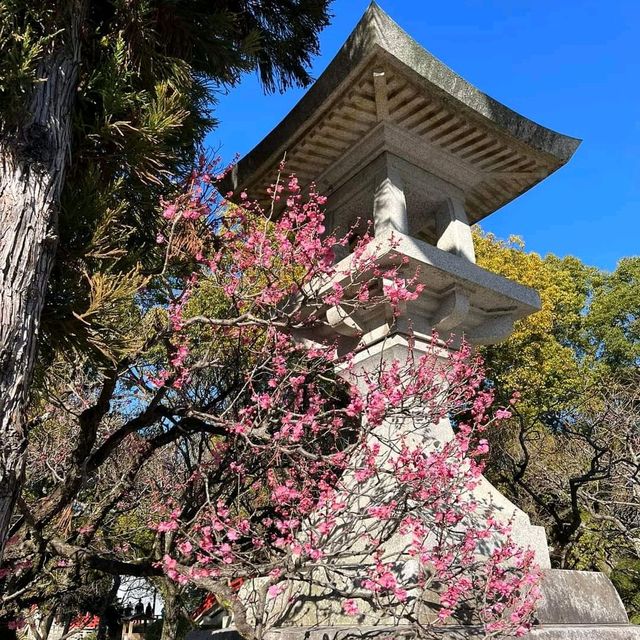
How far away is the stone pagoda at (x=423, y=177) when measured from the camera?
3568 mm

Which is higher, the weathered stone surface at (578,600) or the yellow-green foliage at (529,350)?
the yellow-green foliage at (529,350)

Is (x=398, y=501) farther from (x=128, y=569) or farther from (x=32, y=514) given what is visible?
(x=32, y=514)

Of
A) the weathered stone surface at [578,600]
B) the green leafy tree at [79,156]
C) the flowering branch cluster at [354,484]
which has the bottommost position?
the weathered stone surface at [578,600]

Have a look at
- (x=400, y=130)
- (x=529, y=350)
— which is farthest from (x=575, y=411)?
(x=400, y=130)

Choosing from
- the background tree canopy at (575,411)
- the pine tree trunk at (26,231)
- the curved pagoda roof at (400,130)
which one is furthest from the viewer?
the background tree canopy at (575,411)

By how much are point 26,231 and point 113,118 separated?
1.09 metres

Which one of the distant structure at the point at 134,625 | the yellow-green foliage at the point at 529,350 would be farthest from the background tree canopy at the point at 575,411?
the distant structure at the point at 134,625

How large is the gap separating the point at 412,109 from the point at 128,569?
3.81m

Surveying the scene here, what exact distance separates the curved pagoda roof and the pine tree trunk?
1754 millimetres

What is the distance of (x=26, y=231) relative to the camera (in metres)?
2.71

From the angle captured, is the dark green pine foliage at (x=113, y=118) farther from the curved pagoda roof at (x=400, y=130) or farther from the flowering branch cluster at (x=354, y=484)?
the curved pagoda roof at (x=400, y=130)

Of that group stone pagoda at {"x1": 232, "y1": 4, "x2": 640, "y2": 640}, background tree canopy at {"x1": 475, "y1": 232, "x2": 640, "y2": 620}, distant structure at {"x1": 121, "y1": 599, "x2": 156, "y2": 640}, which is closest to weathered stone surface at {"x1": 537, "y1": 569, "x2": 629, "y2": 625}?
stone pagoda at {"x1": 232, "y1": 4, "x2": 640, "y2": 640}

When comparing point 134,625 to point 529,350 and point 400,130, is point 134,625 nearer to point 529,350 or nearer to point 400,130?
point 529,350

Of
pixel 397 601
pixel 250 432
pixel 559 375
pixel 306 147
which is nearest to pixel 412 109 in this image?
pixel 306 147
